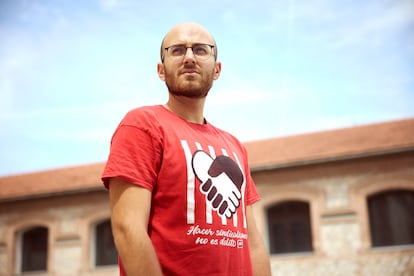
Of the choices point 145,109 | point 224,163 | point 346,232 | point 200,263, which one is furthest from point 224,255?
point 346,232

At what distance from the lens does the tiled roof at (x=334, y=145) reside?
13.3 meters

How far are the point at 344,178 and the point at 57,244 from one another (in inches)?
335

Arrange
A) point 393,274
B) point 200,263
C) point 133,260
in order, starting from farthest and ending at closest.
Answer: point 393,274 < point 200,263 < point 133,260

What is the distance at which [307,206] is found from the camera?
A: 14.0 meters

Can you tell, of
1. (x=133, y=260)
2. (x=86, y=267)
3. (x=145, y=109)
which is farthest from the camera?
(x=86, y=267)

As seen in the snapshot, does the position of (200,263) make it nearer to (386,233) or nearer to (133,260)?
(133,260)

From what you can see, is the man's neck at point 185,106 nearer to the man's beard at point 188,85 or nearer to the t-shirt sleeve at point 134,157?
the man's beard at point 188,85

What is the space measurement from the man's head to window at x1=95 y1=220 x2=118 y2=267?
13.9 metres

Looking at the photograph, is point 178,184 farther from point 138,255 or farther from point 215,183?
point 138,255

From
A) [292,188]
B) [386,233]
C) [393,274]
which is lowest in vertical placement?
[393,274]

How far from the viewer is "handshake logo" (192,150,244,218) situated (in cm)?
190

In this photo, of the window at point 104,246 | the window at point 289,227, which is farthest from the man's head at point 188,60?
the window at point 104,246

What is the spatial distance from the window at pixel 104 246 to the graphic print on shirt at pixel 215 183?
1387 centimetres

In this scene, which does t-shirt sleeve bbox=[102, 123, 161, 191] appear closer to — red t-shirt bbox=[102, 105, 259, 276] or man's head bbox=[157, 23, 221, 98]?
red t-shirt bbox=[102, 105, 259, 276]
